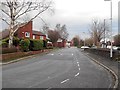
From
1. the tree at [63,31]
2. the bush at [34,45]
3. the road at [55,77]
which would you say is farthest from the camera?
the tree at [63,31]

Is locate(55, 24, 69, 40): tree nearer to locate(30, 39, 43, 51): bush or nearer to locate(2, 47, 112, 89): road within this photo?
locate(30, 39, 43, 51): bush

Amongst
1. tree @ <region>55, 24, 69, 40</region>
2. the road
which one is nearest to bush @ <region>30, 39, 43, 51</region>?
the road

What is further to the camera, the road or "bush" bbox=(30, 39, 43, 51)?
"bush" bbox=(30, 39, 43, 51)

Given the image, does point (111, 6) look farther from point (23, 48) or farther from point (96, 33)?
point (96, 33)

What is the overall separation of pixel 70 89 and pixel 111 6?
20.2 m

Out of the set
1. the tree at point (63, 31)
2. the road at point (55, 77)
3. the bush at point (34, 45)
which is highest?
the tree at point (63, 31)

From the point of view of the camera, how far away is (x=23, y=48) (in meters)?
38.2

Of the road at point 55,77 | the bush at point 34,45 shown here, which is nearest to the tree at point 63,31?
the bush at point 34,45

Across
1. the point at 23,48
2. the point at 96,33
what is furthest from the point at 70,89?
the point at 96,33

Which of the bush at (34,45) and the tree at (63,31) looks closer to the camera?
the bush at (34,45)

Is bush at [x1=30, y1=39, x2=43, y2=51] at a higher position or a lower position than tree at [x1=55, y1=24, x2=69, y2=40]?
lower

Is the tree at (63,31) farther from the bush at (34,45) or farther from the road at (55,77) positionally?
the road at (55,77)

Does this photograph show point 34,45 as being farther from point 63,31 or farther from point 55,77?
point 63,31

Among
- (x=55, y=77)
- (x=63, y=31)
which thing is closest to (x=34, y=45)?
(x=55, y=77)
